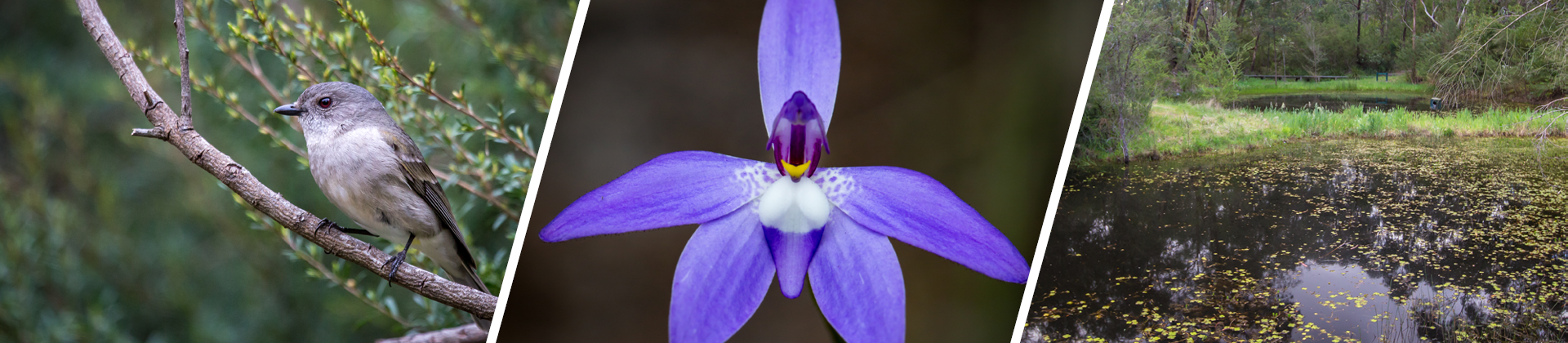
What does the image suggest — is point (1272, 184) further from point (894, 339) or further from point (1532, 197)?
point (894, 339)

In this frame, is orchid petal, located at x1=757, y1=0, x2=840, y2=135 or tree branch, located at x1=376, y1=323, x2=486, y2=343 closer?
orchid petal, located at x1=757, y1=0, x2=840, y2=135

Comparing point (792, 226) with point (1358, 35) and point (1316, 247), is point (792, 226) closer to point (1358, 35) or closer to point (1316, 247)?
point (1358, 35)

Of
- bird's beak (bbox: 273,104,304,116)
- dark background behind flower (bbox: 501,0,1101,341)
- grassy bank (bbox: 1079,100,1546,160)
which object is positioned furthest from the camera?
grassy bank (bbox: 1079,100,1546,160)

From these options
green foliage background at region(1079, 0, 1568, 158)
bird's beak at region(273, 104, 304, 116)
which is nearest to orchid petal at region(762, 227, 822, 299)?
bird's beak at region(273, 104, 304, 116)

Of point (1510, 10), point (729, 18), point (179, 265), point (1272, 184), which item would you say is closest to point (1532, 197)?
point (1510, 10)

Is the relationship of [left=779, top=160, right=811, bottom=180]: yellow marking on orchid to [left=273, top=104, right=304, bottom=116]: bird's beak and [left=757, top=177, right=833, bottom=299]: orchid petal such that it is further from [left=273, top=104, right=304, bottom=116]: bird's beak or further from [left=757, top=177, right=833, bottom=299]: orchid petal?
[left=273, top=104, right=304, bottom=116]: bird's beak

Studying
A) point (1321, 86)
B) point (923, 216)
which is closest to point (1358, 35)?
point (1321, 86)

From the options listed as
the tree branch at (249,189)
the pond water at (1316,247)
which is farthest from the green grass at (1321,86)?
the tree branch at (249,189)
